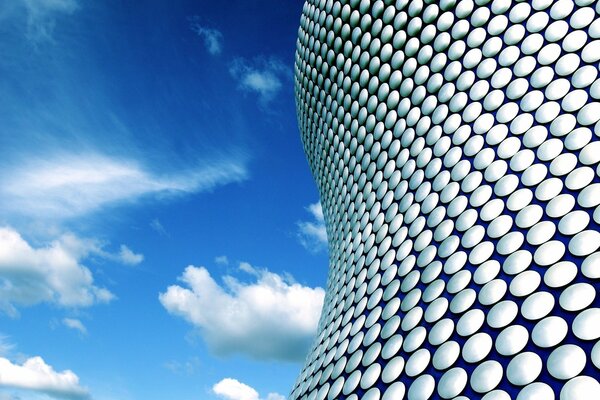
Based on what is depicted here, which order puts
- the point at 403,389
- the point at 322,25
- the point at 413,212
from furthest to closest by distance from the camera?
the point at 322,25 < the point at 413,212 < the point at 403,389

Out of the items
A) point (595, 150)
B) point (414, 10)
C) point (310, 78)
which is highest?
point (310, 78)

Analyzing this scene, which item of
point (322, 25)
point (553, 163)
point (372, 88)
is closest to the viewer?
point (553, 163)

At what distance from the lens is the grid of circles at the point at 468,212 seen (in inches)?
223

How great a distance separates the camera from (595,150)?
21.9 feet

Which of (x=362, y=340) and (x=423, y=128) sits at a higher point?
(x=423, y=128)

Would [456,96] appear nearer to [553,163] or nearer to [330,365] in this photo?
[553,163]

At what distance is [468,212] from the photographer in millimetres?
7812

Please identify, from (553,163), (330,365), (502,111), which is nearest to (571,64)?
(502,111)

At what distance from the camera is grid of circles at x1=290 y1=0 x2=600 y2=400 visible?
5.65 m

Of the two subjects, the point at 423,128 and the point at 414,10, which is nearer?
the point at 423,128

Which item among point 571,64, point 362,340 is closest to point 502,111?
point 571,64

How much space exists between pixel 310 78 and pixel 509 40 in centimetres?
723

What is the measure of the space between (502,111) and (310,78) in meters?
7.98

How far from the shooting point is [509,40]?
364 inches
